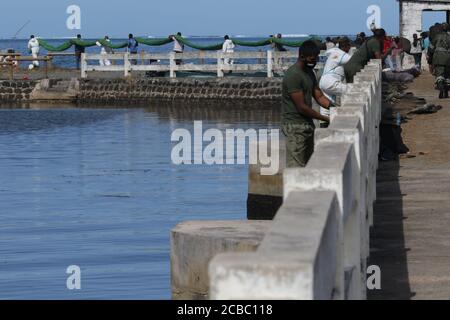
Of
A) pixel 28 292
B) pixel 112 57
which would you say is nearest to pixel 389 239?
pixel 28 292

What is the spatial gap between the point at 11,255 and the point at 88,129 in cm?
2280

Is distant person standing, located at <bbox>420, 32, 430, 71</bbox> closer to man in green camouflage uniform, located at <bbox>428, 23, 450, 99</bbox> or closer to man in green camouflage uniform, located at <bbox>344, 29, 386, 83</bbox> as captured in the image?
man in green camouflage uniform, located at <bbox>428, 23, 450, 99</bbox>

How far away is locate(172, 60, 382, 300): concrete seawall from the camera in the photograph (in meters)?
3.88

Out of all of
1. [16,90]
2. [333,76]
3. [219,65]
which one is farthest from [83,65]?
[333,76]

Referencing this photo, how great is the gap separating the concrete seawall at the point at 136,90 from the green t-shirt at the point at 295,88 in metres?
33.7

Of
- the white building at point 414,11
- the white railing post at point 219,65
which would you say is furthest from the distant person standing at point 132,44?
the white building at point 414,11

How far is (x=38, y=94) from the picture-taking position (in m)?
49.4

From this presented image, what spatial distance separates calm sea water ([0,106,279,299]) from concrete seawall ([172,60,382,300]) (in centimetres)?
565

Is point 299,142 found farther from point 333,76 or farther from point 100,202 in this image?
point 100,202

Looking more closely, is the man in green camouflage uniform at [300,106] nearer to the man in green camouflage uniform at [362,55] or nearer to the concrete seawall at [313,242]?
the concrete seawall at [313,242]

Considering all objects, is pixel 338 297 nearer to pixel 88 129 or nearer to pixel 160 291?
pixel 160 291

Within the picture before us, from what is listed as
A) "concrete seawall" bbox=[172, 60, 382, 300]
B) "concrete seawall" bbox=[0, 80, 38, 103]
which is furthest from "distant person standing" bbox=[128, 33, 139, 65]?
"concrete seawall" bbox=[172, 60, 382, 300]
